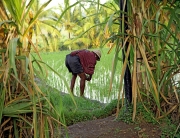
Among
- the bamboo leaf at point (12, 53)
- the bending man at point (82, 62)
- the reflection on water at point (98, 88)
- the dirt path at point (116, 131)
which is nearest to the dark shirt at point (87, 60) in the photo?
the bending man at point (82, 62)

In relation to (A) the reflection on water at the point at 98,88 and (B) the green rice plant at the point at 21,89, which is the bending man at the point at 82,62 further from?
(B) the green rice plant at the point at 21,89

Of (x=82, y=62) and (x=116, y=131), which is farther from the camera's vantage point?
(x=82, y=62)

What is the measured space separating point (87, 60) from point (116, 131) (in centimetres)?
259

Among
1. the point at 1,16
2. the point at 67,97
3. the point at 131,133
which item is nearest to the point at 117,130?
the point at 131,133

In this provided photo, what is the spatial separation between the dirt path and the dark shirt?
2.32m

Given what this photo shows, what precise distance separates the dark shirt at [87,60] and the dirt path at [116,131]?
232cm

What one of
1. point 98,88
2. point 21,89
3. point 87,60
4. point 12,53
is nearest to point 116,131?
point 21,89

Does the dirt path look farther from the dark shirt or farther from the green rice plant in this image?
the dark shirt

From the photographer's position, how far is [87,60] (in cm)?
479

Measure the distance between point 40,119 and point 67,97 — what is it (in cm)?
292

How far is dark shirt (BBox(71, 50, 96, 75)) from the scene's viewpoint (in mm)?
4750

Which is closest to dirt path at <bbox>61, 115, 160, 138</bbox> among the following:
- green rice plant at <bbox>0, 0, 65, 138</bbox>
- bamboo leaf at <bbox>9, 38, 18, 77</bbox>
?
green rice plant at <bbox>0, 0, 65, 138</bbox>

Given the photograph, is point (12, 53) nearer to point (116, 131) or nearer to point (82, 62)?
point (116, 131)

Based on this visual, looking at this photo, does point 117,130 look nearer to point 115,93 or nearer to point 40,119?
point 40,119
